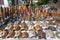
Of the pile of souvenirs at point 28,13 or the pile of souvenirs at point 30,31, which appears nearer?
the pile of souvenirs at point 30,31

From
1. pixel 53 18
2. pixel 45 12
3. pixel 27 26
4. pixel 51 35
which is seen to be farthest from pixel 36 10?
pixel 51 35

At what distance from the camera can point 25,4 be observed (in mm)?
1312

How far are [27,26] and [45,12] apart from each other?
1.08 feet

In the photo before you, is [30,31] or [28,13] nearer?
[30,31]

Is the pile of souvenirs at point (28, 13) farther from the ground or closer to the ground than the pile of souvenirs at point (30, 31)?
farther from the ground

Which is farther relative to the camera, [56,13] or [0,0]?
[0,0]

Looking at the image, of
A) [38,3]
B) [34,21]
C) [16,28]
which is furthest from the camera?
[38,3]

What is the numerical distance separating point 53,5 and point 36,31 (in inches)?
22.4

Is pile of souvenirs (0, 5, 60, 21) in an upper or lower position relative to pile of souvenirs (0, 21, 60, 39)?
upper

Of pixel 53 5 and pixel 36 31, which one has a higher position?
pixel 53 5

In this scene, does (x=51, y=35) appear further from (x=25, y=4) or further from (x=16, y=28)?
(x=25, y=4)

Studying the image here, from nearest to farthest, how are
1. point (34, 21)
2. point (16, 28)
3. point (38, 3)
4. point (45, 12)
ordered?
point (16, 28)
point (34, 21)
point (45, 12)
point (38, 3)

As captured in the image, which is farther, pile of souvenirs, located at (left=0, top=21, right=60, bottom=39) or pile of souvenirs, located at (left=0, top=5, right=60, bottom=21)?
A: pile of souvenirs, located at (left=0, top=5, right=60, bottom=21)

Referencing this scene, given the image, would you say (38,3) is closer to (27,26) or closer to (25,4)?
(25,4)
